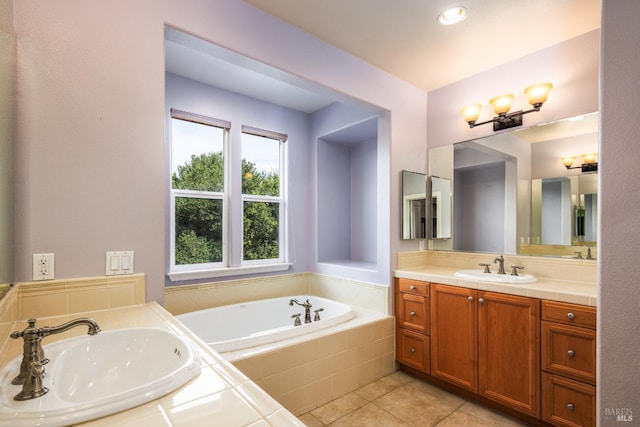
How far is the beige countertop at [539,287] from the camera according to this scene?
71.1 inches

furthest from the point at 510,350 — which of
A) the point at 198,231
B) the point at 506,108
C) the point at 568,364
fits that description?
the point at 198,231

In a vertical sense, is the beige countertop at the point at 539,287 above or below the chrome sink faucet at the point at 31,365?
below

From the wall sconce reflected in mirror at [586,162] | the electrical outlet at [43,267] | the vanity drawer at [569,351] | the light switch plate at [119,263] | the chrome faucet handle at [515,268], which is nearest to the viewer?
the electrical outlet at [43,267]

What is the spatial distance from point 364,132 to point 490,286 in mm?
2088

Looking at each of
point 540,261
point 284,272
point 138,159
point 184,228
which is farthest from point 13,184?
point 540,261

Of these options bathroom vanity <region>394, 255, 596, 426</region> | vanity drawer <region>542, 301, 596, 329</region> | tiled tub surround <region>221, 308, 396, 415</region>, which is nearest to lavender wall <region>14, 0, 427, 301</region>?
tiled tub surround <region>221, 308, 396, 415</region>

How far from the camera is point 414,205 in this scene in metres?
2.96

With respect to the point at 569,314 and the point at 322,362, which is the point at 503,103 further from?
the point at 322,362

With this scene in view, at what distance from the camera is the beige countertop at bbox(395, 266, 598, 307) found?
1.80 metres

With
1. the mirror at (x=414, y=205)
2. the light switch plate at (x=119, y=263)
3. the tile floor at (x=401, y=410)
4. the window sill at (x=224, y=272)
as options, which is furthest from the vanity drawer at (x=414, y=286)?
the light switch plate at (x=119, y=263)

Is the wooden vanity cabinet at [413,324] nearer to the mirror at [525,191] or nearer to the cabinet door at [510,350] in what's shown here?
the cabinet door at [510,350]

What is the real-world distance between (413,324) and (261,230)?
1.80 m

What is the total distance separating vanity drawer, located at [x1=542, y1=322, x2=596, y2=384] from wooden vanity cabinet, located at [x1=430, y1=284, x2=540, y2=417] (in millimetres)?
55

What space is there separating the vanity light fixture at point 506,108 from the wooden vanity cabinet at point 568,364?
145cm
